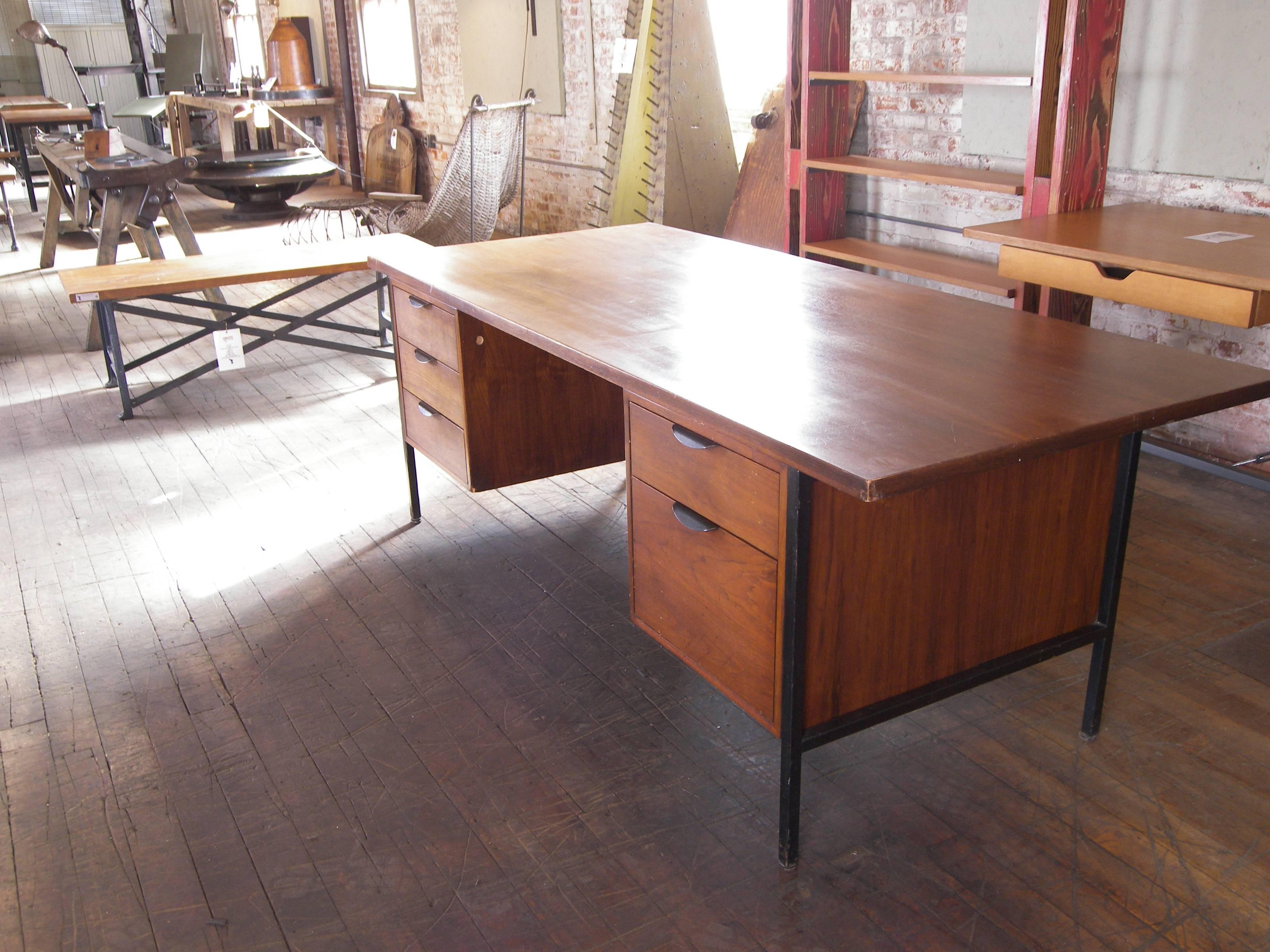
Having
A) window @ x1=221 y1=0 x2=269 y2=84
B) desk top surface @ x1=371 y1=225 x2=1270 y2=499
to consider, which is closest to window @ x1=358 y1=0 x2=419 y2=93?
window @ x1=221 y1=0 x2=269 y2=84

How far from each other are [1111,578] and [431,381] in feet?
5.68

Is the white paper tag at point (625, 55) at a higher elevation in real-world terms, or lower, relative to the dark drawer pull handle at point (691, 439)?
higher

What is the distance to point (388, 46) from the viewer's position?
8.66 metres

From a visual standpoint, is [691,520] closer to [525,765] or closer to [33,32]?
[525,765]

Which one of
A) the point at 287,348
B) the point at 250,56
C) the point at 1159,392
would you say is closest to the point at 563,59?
the point at 287,348

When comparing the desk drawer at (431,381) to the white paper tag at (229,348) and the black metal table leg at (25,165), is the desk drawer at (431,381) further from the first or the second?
the black metal table leg at (25,165)

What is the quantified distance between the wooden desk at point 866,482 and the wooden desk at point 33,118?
24.0 ft

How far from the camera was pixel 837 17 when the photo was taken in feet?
13.6

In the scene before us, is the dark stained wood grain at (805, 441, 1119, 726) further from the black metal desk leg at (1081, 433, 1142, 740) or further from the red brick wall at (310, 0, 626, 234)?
the red brick wall at (310, 0, 626, 234)

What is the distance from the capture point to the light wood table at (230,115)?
8.80 m

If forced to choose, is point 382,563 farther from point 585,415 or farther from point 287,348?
point 287,348

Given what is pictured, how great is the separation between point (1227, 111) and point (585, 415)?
6.83ft

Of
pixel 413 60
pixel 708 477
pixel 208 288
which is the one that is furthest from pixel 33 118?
pixel 708 477

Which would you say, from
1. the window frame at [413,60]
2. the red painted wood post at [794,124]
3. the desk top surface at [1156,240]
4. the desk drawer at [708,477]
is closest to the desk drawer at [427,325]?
the desk drawer at [708,477]
